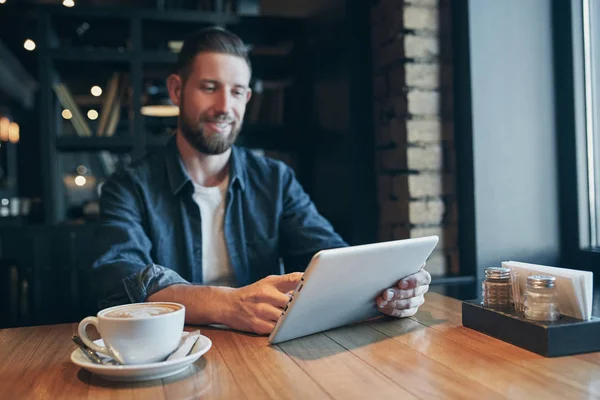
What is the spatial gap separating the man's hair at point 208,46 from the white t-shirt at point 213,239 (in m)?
0.37

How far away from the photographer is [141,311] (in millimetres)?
919

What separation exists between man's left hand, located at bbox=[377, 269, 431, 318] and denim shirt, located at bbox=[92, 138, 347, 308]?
0.60m

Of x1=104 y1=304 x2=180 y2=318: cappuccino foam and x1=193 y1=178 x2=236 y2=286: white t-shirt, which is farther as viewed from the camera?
x1=193 y1=178 x2=236 y2=286: white t-shirt

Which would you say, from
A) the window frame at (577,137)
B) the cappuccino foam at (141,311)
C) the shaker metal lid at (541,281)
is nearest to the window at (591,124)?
the window frame at (577,137)

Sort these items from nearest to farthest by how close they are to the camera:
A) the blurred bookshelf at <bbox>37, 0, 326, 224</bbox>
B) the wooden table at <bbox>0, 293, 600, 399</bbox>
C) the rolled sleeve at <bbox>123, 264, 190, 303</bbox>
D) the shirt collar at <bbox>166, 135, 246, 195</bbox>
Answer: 1. the wooden table at <bbox>0, 293, 600, 399</bbox>
2. the rolled sleeve at <bbox>123, 264, 190, 303</bbox>
3. the shirt collar at <bbox>166, 135, 246, 195</bbox>
4. the blurred bookshelf at <bbox>37, 0, 326, 224</bbox>

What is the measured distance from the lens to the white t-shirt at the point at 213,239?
1745mm

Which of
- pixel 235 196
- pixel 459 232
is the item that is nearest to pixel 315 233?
pixel 235 196

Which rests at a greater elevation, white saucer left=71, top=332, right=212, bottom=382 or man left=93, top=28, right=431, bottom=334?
man left=93, top=28, right=431, bottom=334

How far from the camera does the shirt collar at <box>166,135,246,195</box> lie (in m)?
1.73

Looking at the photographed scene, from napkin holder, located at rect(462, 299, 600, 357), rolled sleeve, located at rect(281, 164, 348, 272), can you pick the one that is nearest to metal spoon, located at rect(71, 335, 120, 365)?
napkin holder, located at rect(462, 299, 600, 357)

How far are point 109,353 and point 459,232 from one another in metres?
1.40

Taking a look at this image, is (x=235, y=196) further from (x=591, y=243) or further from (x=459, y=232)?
(x=591, y=243)

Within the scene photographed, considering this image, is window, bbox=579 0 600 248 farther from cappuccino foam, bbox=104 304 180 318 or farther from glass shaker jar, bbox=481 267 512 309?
cappuccino foam, bbox=104 304 180 318

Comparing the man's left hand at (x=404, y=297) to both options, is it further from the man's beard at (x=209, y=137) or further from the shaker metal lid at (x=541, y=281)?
the man's beard at (x=209, y=137)
